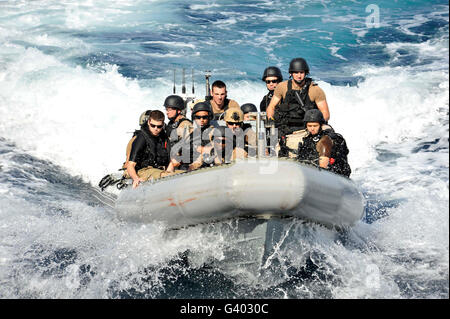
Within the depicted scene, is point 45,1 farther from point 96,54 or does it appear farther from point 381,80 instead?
point 381,80

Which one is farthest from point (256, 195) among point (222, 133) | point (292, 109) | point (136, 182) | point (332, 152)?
point (292, 109)

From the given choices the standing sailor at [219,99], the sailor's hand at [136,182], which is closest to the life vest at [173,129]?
the sailor's hand at [136,182]

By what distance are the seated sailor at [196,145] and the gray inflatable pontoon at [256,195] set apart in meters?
0.55

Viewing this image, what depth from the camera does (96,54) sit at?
15.9 metres

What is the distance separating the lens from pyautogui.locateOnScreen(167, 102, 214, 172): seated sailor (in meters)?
6.07

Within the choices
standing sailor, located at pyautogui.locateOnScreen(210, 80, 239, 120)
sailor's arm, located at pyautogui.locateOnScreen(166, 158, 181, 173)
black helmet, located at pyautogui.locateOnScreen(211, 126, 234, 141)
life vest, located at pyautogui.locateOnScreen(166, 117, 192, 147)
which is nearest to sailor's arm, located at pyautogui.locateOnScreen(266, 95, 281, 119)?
standing sailor, located at pyautogui.locateOnScreen(210, 80, 239, 120)

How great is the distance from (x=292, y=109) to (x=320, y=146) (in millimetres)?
1506

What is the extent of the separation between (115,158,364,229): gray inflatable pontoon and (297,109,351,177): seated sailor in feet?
1.17

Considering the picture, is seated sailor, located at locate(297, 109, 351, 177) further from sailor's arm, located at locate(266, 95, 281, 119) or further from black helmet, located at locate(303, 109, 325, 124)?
sailor's arm, located at locate(266, 95, 281, 119)

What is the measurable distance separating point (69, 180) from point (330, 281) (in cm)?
598

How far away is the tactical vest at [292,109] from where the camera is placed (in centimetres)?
717

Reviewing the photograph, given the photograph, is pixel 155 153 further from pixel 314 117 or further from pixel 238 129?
pixel 314 117

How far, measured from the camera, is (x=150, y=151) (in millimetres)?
6691
